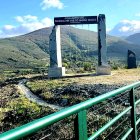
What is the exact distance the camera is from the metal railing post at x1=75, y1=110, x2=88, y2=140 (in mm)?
3217

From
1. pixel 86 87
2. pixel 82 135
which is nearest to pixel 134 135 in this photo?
pixel 82 135

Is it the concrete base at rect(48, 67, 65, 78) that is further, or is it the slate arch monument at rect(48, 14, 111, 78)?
the slate arch monument at rect(48, 14, 111, 78)

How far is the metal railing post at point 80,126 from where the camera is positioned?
3217 millimetres

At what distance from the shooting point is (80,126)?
3.25m

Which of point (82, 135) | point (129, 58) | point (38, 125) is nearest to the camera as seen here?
point (38, 125)

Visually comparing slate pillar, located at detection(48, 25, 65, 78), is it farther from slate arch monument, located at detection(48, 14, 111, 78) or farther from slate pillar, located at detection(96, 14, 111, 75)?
slate pillar, located at detection(96, 14, 111, 75)

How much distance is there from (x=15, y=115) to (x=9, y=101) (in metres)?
3.58

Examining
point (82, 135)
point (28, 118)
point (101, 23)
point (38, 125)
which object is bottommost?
point (28, 118)

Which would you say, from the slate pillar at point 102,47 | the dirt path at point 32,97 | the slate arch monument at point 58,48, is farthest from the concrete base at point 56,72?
the dirt path at point 32,97

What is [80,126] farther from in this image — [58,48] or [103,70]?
[58,48]

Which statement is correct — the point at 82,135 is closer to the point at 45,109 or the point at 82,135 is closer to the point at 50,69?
the point at 45,109

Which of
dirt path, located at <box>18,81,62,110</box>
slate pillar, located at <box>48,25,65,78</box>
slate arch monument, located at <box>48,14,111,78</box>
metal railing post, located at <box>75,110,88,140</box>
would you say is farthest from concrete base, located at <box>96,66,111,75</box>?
metal railing post, located at <box>75,110,88,140</box>

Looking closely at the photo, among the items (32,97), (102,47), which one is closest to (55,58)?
(102,47)

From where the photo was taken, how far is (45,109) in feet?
59.8
